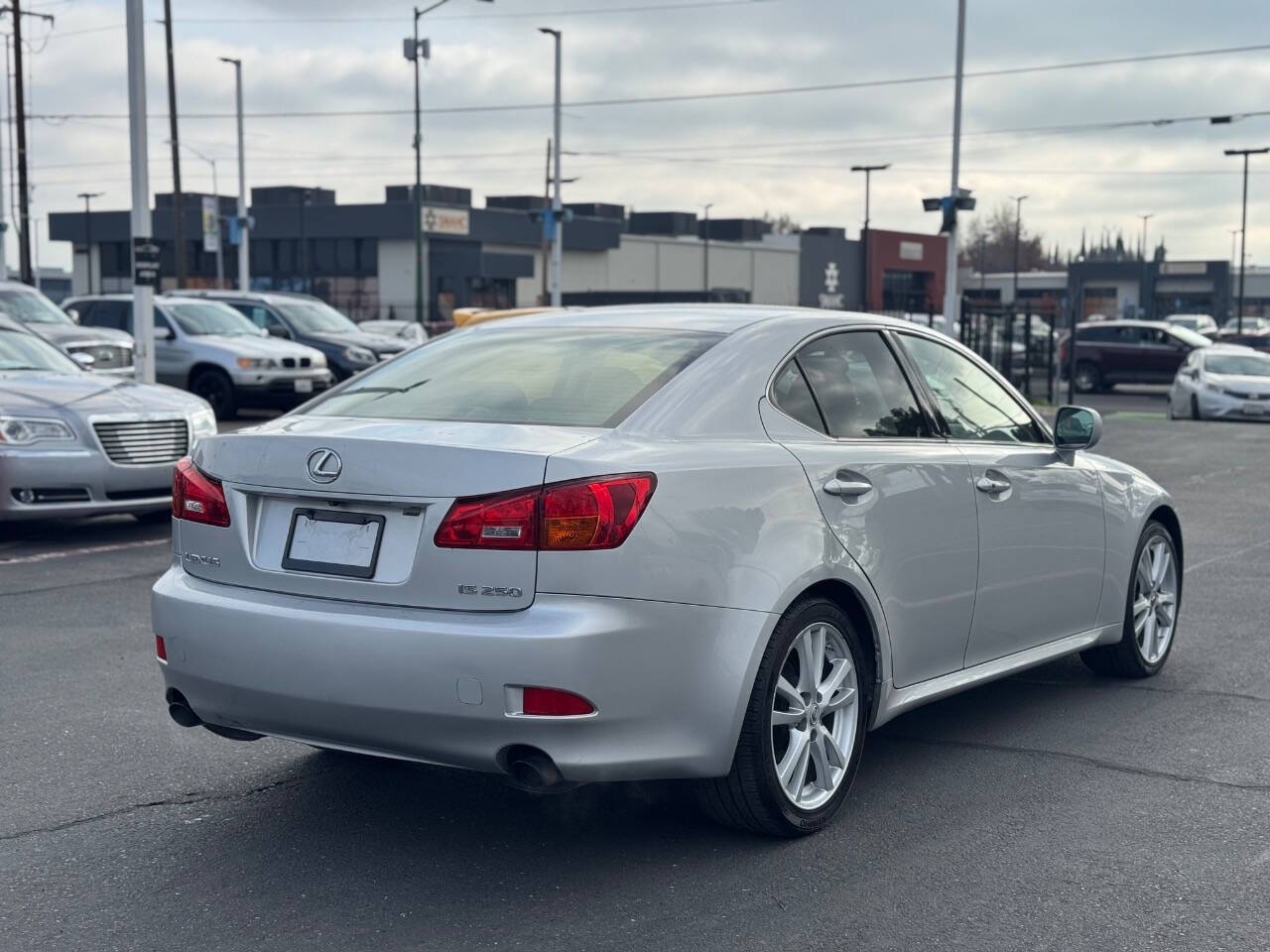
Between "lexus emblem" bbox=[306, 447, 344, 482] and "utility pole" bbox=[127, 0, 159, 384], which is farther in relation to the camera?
"utility pole" bbox=[127, 0, 159, 384]

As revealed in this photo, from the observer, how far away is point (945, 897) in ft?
13.6

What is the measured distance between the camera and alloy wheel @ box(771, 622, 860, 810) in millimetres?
A: 4582

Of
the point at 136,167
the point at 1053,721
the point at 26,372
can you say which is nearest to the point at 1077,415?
the point at 1053,721

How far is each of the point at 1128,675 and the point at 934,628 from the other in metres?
1.98

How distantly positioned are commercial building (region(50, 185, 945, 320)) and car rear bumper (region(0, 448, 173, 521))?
169ft

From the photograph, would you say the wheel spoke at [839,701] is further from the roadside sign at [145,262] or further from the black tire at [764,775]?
the roadside sign at [145,262]

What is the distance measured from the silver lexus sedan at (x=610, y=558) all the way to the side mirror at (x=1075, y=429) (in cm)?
60

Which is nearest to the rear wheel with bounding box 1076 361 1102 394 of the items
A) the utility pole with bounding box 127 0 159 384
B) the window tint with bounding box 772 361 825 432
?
the utility pole with bounding box 127 0 159 384

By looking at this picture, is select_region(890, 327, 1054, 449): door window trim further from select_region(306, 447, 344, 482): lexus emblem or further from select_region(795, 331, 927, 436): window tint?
select_region(306, 447, 344, 482): lexus emblem

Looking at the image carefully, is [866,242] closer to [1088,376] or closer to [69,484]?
[1088,376]

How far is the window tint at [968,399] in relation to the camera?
5.68 m

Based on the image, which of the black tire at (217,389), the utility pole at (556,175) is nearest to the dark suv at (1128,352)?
the utility pole at (556,175)

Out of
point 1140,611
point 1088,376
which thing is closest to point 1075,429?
point 1140,611

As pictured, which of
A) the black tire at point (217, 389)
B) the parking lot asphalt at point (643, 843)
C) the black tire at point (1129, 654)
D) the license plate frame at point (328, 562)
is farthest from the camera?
the black tire at point (217, 389)
